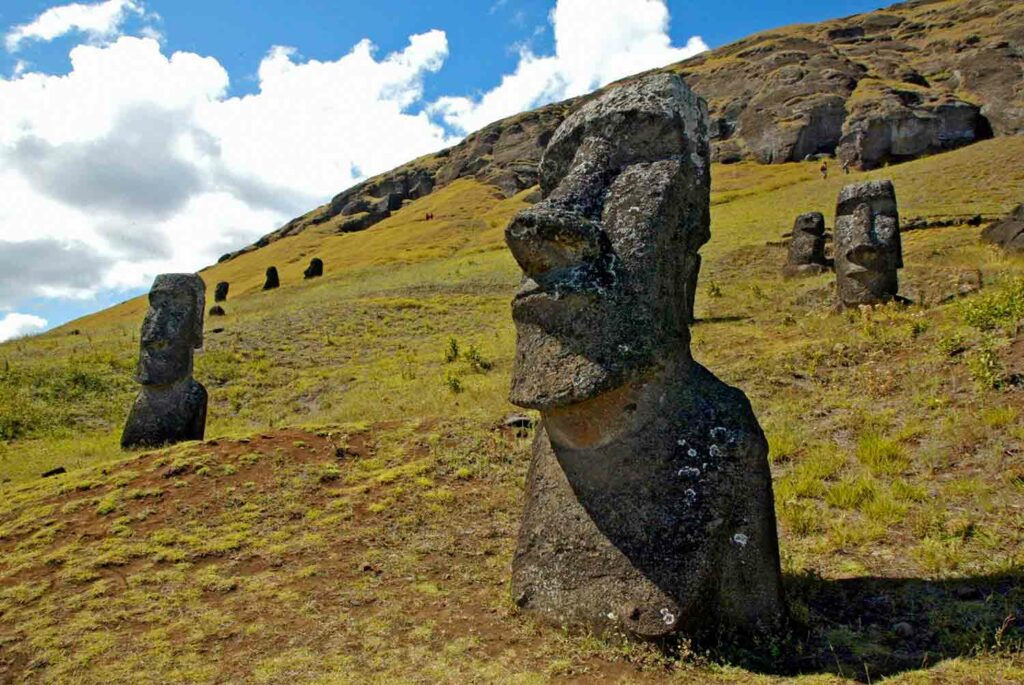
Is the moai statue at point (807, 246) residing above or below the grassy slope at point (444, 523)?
above

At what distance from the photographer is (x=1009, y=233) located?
818 inches

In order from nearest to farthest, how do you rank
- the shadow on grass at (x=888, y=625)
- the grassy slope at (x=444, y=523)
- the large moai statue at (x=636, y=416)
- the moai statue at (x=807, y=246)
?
1. the shadow on grass at (x=888, y=625)
2. the large moai statue at (x=636, y=416)
3. the grassy slope at (x=444, y=523)
4. the moai statue at (x=807, y=246)

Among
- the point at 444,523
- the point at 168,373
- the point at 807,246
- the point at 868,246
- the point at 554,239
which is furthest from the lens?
the point at 807,246

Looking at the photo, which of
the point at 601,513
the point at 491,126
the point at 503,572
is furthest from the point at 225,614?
the point at 491,126

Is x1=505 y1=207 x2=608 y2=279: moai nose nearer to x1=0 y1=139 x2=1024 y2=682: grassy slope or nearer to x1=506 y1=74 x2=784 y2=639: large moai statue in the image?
x1=506 y1=74 x2=784 y2=639: large moai statue

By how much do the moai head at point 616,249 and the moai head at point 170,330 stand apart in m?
10.1

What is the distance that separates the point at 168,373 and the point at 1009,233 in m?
21.6

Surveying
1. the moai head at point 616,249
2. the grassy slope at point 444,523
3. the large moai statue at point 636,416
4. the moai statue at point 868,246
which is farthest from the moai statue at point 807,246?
the large moai statue at point 636,416

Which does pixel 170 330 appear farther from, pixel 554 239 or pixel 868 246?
pixel 868 246

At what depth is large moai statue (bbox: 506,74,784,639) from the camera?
425 centimetres

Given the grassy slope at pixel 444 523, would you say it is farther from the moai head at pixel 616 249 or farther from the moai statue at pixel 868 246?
the moai head at pixel 616 249

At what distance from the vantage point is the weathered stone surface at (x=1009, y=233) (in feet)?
65.8

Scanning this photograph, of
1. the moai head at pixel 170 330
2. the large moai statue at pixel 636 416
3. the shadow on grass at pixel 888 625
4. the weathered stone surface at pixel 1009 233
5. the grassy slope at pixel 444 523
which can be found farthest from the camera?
the weathered stone surface at pixel 1009 233

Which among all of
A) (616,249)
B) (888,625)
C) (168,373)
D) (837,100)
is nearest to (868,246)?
(888,625)
